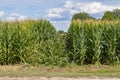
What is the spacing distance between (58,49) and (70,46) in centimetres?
98

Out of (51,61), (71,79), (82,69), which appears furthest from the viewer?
(51,61)

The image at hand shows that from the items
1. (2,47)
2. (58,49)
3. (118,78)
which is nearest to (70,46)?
(58,49)

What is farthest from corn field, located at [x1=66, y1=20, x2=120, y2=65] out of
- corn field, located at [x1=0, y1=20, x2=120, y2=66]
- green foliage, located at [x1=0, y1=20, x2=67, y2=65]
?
green foliage, located at [x1=0, y1=20, x2=67, y2=65]

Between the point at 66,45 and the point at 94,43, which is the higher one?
the point at 94,43

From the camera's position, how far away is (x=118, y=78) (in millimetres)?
13734

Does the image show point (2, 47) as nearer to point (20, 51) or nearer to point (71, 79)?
point (20, 51)

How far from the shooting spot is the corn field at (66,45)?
19.9 meters

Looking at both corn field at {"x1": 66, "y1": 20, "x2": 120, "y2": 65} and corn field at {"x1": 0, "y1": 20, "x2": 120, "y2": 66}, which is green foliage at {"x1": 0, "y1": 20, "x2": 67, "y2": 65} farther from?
corn field at {"x1": 66, "y1": 20, "x2": 120, "y2": 65}

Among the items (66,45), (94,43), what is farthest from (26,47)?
(94,43)

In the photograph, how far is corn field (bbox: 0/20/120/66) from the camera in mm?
19891

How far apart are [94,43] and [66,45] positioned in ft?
5.84

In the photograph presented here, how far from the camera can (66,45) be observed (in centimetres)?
2069

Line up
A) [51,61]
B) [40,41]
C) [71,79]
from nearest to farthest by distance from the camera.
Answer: [71,79], [51,61], [40,41]

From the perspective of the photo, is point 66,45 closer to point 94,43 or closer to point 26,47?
point 94,43
